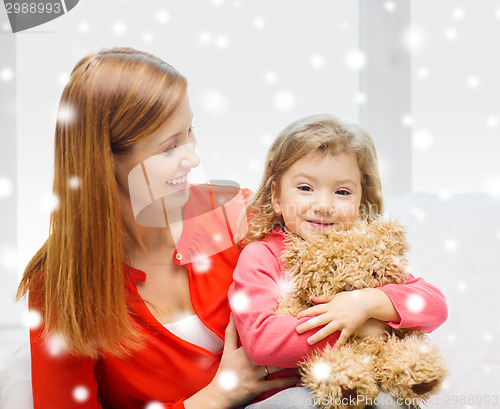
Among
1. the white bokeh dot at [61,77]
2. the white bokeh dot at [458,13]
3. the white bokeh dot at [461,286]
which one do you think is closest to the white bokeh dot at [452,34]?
the white bokeh dot at [458,13]

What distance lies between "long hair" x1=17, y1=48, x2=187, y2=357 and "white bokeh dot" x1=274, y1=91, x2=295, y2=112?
840 millimetres

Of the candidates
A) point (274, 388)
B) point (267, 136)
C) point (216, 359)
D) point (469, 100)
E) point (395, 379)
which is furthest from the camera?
point (469, 100)

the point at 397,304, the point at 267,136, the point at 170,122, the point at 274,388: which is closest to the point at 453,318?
the point at 397,304

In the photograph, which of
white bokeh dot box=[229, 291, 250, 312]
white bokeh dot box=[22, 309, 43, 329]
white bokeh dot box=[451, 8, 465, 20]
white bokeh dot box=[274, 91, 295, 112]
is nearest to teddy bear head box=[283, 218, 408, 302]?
white bokeh dot box=[229, 291, 250, 312]

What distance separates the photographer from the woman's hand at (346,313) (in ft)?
3.09

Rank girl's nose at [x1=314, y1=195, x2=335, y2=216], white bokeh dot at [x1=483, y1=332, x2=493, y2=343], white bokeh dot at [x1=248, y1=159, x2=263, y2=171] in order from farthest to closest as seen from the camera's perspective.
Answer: white bokeh dot at [x1=248, y1=159, x2=263, y2=171], white bokeh dot at [x1=483, y1=332, x2=493, y2=343], girl's nose at [x1=314, y1=195, x2=335, y2=216]

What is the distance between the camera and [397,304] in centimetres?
98

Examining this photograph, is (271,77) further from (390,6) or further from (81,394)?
(81,394)

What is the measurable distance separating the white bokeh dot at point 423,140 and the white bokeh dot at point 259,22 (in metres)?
0.81

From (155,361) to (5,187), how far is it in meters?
0.85

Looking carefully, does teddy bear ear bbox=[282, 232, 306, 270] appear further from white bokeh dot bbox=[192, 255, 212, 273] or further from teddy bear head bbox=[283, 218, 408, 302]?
white bokeh dot bbox=[192, 255, 212, 273]

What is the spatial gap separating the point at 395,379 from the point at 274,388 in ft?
0.90

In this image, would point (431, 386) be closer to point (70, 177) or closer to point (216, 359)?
point (216, 359)

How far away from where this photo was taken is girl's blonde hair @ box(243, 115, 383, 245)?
115cm
